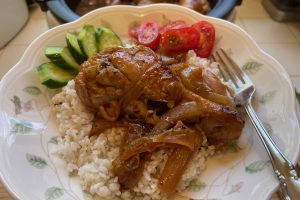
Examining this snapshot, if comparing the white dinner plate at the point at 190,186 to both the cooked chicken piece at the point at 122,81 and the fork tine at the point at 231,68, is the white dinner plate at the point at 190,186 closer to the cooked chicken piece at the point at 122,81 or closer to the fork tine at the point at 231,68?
the fork tine at the point at 231,68

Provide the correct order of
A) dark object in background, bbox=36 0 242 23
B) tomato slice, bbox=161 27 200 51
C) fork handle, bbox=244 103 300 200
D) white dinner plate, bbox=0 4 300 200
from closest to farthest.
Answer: fork handle, bbox=244 103 300 200, white dinner plate, bbox=0 4 300 200, tomato slice, bbox=161 27 200 51, dark object in background, bbox=36 0 242 23

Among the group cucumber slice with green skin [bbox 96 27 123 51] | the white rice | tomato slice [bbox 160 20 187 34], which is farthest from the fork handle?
cucumber slice with green skin [bbox 96 27 123 51]

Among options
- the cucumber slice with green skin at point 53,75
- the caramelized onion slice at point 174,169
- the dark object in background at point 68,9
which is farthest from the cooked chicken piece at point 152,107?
the dark object in background at point 68,9

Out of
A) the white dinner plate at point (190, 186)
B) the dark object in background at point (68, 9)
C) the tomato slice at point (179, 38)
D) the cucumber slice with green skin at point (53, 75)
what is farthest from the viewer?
the dark object in background at point (68, 9)

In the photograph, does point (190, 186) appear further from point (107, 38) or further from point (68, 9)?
point (68, 9)

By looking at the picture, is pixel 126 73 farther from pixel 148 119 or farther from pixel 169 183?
pixel 169 183

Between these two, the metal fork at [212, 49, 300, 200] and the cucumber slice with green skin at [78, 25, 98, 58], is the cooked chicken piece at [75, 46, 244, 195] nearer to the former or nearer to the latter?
the metal fork at [212, 49, 300, 200]
